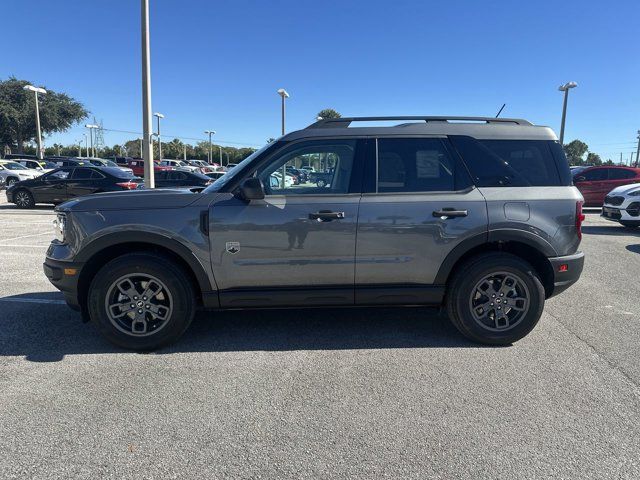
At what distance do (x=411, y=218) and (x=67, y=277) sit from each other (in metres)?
2.97

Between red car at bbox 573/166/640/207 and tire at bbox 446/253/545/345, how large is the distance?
13545mm

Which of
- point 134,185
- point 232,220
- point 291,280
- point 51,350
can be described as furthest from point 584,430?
point 134,185

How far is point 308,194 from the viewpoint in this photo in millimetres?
3961

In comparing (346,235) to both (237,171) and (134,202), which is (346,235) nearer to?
(237,171)

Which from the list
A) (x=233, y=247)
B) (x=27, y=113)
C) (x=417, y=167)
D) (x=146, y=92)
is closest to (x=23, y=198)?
(x=146, y=92)

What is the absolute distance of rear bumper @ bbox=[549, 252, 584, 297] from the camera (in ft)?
13.4

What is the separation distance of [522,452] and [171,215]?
3.04m

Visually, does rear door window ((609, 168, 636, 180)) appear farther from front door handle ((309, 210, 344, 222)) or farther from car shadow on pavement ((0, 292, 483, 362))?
front door handle ((309, 210, 344, 222))

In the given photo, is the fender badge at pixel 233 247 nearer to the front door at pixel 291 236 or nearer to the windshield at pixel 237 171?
the front door at pixel 291 236

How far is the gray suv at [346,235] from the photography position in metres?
3.85

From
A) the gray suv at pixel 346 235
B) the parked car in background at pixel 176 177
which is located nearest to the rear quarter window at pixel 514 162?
the gray suv at pixel 346 235

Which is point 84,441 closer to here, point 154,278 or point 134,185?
point 154,278

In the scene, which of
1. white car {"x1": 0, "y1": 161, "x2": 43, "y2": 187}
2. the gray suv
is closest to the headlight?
the gray suv

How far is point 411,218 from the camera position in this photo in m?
3.92
